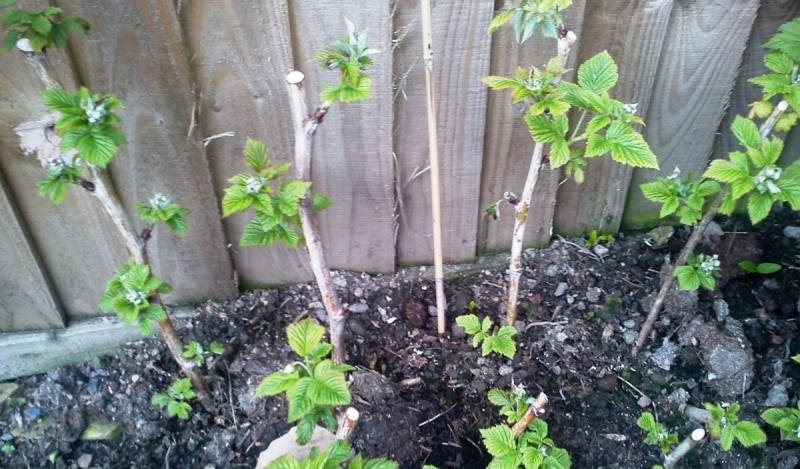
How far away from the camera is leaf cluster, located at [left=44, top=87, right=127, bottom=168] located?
1.49 metres

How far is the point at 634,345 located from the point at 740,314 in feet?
1.20

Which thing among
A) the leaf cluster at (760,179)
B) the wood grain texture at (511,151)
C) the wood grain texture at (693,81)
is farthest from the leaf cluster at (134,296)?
the wood grain texture at (693,81)

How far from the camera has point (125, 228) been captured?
70.0 inches

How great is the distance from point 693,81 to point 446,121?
31.2 inches

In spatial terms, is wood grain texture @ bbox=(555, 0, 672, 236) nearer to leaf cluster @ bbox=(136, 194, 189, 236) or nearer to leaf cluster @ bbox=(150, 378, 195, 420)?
leaf cluster @ bbox=(136, 194, 189, 236)

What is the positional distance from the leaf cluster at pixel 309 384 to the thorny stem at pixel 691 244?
1013mm

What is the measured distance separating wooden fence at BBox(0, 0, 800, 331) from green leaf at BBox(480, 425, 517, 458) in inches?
30.5

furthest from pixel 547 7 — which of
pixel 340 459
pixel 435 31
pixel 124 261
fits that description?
pixel 124 261

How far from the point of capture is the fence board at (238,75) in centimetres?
178

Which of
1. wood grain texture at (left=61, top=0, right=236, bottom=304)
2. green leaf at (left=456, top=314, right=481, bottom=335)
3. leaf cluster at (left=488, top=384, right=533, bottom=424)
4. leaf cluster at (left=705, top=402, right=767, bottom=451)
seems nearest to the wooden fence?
wood grain texture at (left=61, top=0, right=236, bottom=304)

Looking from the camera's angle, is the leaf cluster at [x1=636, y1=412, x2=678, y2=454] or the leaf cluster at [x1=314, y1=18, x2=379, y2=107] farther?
the leaf cluster at [x1=636, y1=412, x2=678, y2=454]

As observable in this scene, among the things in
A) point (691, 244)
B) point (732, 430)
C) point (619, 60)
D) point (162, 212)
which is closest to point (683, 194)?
point (691, 244)

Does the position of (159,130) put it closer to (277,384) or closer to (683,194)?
(277,384)

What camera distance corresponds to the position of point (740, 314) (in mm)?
2199
